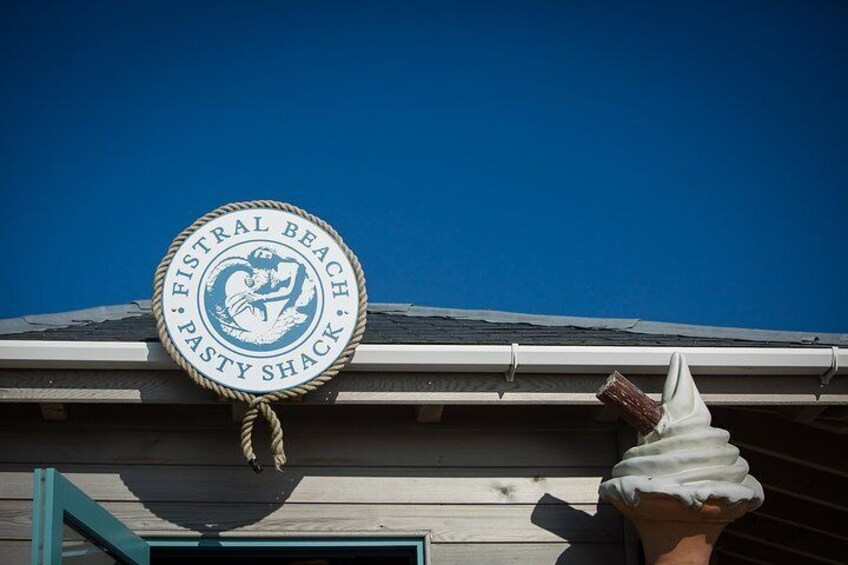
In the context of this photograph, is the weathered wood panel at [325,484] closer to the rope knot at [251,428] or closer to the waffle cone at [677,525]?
the rope knot at [251,428]

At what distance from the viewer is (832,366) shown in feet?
15.6

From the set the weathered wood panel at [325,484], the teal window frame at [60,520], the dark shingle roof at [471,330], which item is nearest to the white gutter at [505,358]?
the dark shingle roof at [471,330]

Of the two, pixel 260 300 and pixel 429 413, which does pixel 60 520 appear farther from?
pixel 429 413

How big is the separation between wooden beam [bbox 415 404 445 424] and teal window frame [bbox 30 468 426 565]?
19.5 inches

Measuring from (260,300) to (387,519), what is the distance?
1.05m

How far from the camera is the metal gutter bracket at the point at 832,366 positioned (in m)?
4.75

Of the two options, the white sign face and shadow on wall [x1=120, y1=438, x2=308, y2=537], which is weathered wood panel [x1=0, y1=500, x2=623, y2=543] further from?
the white sign face

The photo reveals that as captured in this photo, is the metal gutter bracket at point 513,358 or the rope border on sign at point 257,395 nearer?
the rope border on sign at point 257,395

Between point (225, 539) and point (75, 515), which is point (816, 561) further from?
point (75, 515)

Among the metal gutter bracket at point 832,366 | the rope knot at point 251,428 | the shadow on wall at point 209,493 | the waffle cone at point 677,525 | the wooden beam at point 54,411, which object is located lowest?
the waffle cone at point 677,525

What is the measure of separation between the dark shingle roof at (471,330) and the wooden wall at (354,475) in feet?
1.08

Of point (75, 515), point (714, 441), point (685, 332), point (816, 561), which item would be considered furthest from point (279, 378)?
point (816, 561)

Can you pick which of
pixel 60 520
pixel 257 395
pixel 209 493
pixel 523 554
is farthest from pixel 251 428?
pixel 523 554

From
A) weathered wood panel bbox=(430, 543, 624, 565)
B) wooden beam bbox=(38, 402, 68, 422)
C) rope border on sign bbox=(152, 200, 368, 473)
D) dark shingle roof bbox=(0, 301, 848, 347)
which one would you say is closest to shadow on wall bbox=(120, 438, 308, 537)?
rope border on sign bbox=(152, 200, 368, 473)
